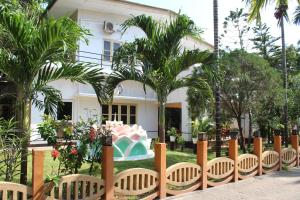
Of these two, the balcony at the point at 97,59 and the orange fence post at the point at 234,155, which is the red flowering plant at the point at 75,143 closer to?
the orange fence post at the point at 234,155

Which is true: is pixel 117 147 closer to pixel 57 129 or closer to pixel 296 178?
pixel 57 129

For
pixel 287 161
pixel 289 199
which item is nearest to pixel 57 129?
pixel 289 199

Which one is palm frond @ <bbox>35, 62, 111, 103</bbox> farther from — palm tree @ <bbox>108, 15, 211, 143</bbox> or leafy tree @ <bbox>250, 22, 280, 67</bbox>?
leafy tree @ <bbox>250, 22, 280, 67</bbox>

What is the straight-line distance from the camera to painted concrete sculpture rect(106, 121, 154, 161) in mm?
12180

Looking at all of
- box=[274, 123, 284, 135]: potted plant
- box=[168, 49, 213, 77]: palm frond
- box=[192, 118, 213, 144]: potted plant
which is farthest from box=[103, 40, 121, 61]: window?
box=[168, 49, 213, 77]: palm frond

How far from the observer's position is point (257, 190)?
29.8ft

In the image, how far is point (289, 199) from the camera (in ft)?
27.3

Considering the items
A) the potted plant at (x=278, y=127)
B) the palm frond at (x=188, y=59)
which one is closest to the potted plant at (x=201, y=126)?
the potted plant at (x=278, y=127)

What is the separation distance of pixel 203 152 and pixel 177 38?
3.13 meters

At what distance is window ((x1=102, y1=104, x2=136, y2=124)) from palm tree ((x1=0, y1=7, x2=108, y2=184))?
1342 cm

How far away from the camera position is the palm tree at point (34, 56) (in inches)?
247

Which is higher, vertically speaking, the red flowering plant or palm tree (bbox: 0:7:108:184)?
palm tree (bbox: 0:7:108:184)

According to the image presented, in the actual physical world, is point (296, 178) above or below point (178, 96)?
below

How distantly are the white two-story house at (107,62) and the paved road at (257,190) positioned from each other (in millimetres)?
9557
